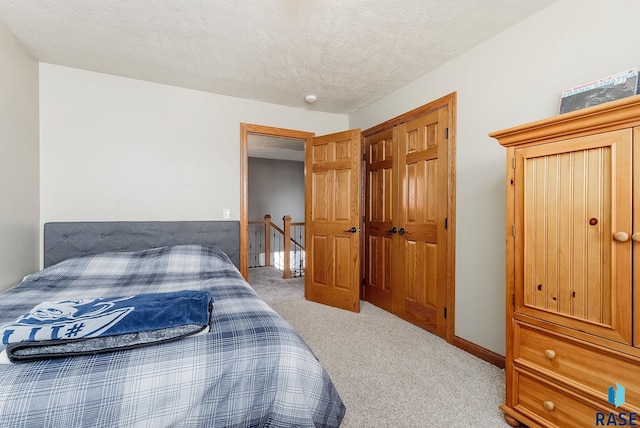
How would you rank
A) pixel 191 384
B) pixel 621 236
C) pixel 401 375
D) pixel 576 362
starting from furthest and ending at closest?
pixel 401 375, pixel 576 362, pixel 621 236, pixel 191 384

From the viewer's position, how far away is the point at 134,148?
2834 millimetres

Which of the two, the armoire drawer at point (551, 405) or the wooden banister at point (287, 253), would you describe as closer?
the armoire drawer at point (551, 405)

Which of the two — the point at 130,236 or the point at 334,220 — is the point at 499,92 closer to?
the point at 334,220

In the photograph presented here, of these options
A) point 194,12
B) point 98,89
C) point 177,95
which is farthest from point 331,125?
point 98,89

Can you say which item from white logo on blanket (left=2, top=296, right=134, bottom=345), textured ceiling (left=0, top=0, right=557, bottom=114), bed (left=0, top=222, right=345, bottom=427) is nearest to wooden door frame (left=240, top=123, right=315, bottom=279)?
textured ceiling (left=0, top=0, right=557, bottom=114)

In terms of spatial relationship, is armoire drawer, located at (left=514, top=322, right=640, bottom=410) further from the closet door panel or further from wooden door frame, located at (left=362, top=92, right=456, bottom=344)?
the closet door panel

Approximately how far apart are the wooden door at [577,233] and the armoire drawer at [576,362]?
9cm

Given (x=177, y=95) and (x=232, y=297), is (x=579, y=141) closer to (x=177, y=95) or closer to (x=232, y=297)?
(x=232, y=297)

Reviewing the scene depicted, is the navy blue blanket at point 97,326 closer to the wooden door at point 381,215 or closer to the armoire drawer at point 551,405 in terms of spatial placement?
the armoire drawer at point 551,405

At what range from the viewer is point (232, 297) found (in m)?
1.53


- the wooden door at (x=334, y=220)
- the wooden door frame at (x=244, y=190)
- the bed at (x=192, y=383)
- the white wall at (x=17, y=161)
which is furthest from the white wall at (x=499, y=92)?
the white wall at (x=17, y=161)

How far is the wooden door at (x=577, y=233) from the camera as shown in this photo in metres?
1.14

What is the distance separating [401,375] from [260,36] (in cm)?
258

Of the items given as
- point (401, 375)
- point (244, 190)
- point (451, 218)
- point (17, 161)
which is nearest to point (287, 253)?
point (244, 190)
